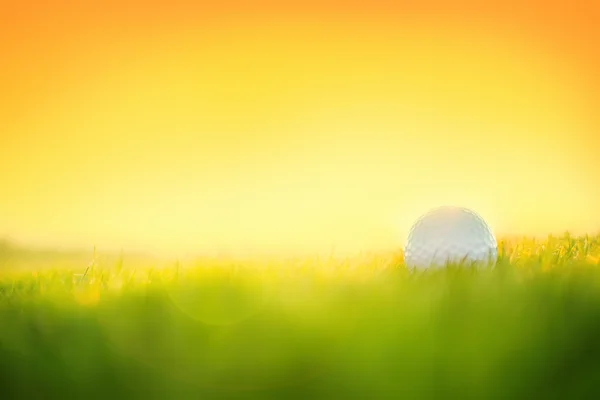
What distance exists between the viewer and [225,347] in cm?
169

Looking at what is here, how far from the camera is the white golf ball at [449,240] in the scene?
4027 millimetres

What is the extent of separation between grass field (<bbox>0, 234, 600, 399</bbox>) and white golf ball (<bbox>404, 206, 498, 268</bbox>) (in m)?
1.72

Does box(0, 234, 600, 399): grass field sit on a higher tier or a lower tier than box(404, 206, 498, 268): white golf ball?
lower

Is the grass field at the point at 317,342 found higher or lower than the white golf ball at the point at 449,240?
lower

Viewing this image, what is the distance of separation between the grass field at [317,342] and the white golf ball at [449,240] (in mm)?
1722

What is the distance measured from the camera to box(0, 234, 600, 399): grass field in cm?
157

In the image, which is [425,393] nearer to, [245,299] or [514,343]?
[514,343]

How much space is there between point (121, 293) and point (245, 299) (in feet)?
2.29

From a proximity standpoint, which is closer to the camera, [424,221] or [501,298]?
[501,298]

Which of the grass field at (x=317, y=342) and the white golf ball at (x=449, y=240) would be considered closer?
the grass field at (x=317, y=342)

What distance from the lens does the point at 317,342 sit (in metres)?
1.66

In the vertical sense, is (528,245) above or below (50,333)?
above

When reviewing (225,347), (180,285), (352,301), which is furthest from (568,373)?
(180,285)

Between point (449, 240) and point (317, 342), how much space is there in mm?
2634
